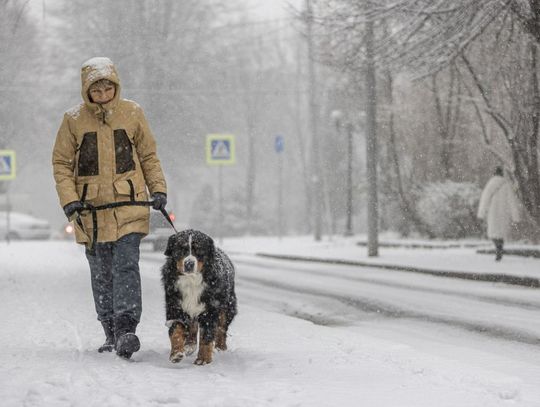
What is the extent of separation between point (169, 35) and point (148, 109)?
3.17 meters

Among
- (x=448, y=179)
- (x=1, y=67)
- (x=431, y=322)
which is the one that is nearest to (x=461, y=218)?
(x=448, y=179)

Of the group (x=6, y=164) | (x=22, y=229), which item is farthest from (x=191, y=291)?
(x=22, y=229)

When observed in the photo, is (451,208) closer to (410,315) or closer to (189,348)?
(410,315)

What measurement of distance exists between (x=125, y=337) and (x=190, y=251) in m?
0.78

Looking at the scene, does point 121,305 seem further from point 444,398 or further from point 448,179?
point 448,179

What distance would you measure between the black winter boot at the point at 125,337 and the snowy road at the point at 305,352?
11 centimetres

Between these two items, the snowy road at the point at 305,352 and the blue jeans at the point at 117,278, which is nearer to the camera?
the snowy road at the point at 305,352

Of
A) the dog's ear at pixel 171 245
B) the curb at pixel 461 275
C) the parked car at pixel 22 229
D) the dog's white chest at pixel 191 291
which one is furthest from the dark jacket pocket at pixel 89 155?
the parked car at pixel 22 229

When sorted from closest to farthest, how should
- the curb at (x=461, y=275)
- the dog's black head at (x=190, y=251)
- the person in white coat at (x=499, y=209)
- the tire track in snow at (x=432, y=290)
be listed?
the dog's black head at (x=190, y=251)
the tire track in snow at (x=432, y=290)
the curb at (x=461, y=275)
the person in white coat at (x=499, y=209)

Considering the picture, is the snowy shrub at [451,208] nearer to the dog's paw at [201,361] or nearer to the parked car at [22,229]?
the dog's paw at [201,361]

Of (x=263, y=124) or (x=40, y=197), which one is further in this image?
(x=40, y=197)

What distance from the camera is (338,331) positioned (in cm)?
864

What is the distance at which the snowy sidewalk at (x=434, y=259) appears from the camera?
15188 mm

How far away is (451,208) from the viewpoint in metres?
24.4
